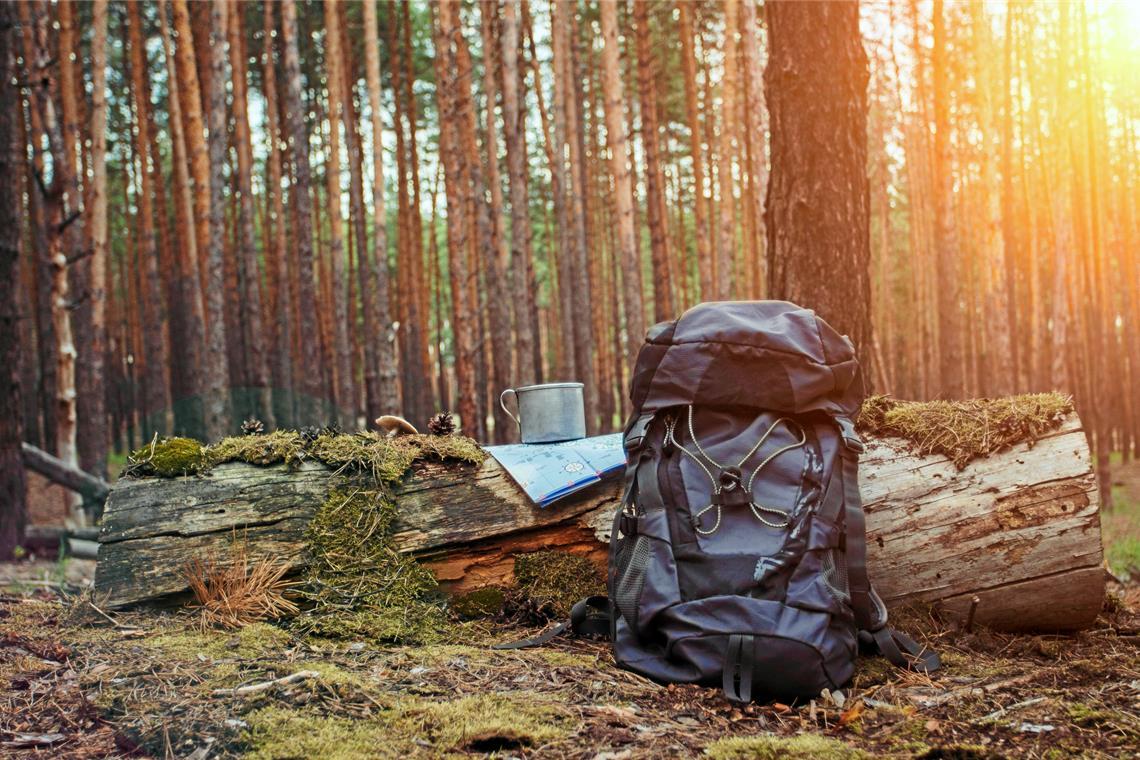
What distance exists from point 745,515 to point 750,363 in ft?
1.92

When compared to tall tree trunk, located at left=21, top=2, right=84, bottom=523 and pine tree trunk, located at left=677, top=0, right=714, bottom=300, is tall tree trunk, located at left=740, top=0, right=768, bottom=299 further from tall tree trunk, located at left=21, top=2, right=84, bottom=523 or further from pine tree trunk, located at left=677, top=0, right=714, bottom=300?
tall tree trunk, located at left=21, top=2, right=84, bottom=523

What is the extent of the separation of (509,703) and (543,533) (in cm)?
133

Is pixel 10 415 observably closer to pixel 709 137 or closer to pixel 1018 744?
pixel 1018 744

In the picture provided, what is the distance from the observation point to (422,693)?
2793 mm

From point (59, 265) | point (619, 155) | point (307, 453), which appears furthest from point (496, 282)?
point (307, 453)

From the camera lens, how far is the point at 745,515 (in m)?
2.98

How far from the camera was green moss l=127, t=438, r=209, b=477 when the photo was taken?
386 cm

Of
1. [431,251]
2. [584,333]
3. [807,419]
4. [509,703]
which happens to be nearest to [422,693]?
[509,703]

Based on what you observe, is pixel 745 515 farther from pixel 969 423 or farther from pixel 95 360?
pixel 95 360

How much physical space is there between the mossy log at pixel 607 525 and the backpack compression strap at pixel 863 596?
0.40m

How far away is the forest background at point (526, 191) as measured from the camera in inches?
287

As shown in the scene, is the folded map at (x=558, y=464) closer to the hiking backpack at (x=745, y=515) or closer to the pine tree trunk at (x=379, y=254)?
the hiking backpack at (x=745, y=515)

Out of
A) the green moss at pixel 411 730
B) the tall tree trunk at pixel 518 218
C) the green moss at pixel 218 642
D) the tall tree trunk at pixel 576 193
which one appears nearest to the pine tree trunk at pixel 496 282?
the tall tree trunk at pixel 576 193

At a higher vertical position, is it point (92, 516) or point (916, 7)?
point (916, 7)
